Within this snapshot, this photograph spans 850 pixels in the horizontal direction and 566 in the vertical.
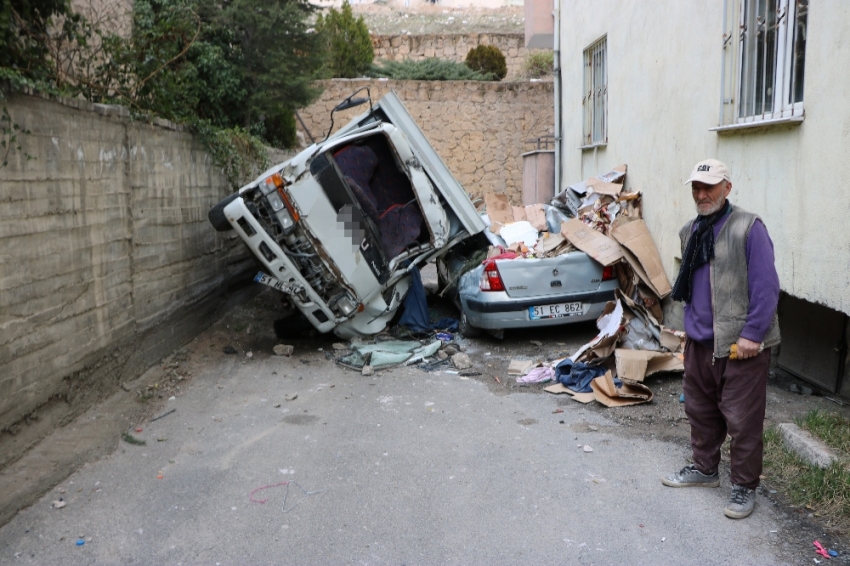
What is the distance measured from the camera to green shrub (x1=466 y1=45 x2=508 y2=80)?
84.7 feet

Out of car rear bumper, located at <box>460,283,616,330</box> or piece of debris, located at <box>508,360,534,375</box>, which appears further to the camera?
car rear bumper, located at <box>460,283,616,330</box>

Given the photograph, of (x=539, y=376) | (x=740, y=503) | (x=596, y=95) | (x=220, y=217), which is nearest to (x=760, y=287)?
(x=740, y=503)

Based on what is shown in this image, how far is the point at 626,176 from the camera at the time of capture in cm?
933

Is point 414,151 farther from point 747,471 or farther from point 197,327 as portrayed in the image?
point 747,471

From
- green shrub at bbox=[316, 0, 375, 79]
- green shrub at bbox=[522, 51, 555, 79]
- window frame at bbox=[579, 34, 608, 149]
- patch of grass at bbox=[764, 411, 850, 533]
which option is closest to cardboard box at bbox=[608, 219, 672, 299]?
window frame at bbox=[579, 34, 608, 149]

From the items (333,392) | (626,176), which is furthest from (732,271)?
(626,176)

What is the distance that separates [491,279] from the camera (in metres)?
7.74

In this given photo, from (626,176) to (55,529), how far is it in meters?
7.58

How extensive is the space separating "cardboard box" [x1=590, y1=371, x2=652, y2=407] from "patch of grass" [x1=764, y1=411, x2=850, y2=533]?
1.17 meters

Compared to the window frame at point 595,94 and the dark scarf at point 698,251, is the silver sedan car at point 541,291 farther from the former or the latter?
the dark scarf at point 698,251

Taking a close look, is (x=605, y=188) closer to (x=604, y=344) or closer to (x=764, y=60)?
(x=604, y=344)

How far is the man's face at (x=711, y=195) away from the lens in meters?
3.92

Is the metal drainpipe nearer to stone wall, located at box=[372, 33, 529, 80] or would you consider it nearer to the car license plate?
the car license plate

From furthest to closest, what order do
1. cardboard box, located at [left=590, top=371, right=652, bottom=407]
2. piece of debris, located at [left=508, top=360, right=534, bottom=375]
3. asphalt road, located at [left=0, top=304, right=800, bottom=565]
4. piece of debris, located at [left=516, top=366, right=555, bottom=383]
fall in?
piece of debris, located at [left=508, top=360, right=534, bottom=375]
piece of debris, located at [left=516, top=366, right=555, bottom=383]
cardboard box, located at [left=590, top=371, right=652, bottom=407]
asphalt road, located at [left=0, top=304, right=800, bottom=565]
